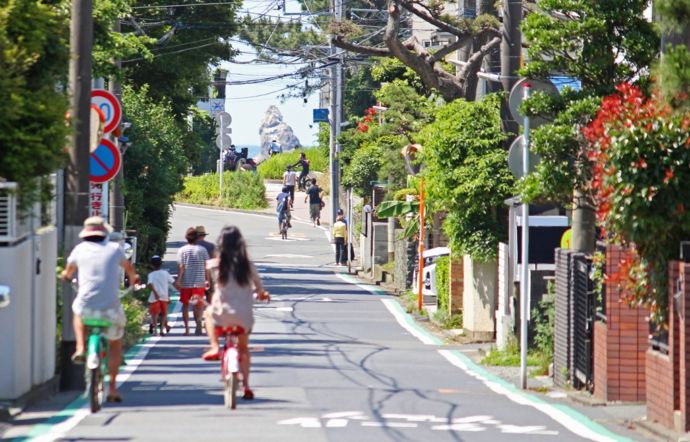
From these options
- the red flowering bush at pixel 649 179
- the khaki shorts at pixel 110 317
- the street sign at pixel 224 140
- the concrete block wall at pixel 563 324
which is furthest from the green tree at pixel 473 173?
the street sign at pixel 224 140

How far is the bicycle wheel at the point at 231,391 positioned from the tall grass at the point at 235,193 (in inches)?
2118

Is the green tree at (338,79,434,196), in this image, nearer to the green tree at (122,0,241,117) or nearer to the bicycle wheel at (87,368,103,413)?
the green tree at (122,0,241,117)

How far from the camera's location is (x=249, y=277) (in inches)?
516

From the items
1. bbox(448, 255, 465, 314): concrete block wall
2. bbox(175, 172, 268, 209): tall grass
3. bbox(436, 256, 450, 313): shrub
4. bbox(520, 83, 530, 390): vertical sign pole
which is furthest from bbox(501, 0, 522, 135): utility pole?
bbox(175, 172, 268, 209): tall grass

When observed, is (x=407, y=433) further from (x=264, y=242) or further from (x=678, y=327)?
(x=264, y=242)

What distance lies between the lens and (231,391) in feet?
43.2

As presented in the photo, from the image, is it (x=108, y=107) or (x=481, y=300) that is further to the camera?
(x=481, y=300)

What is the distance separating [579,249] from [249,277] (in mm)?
7256

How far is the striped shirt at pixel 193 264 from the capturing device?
23.4m

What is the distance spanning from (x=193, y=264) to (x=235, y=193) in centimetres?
4468

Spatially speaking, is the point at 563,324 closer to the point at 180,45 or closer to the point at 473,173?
the point at 473,173

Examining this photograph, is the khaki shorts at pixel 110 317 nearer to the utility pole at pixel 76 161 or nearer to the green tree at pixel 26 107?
the green tree at pixel 26 107

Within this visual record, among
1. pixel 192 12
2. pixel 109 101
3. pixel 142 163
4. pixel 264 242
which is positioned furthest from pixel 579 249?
pixel 264 242

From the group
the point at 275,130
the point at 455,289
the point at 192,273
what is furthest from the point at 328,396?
the point at 275,130
